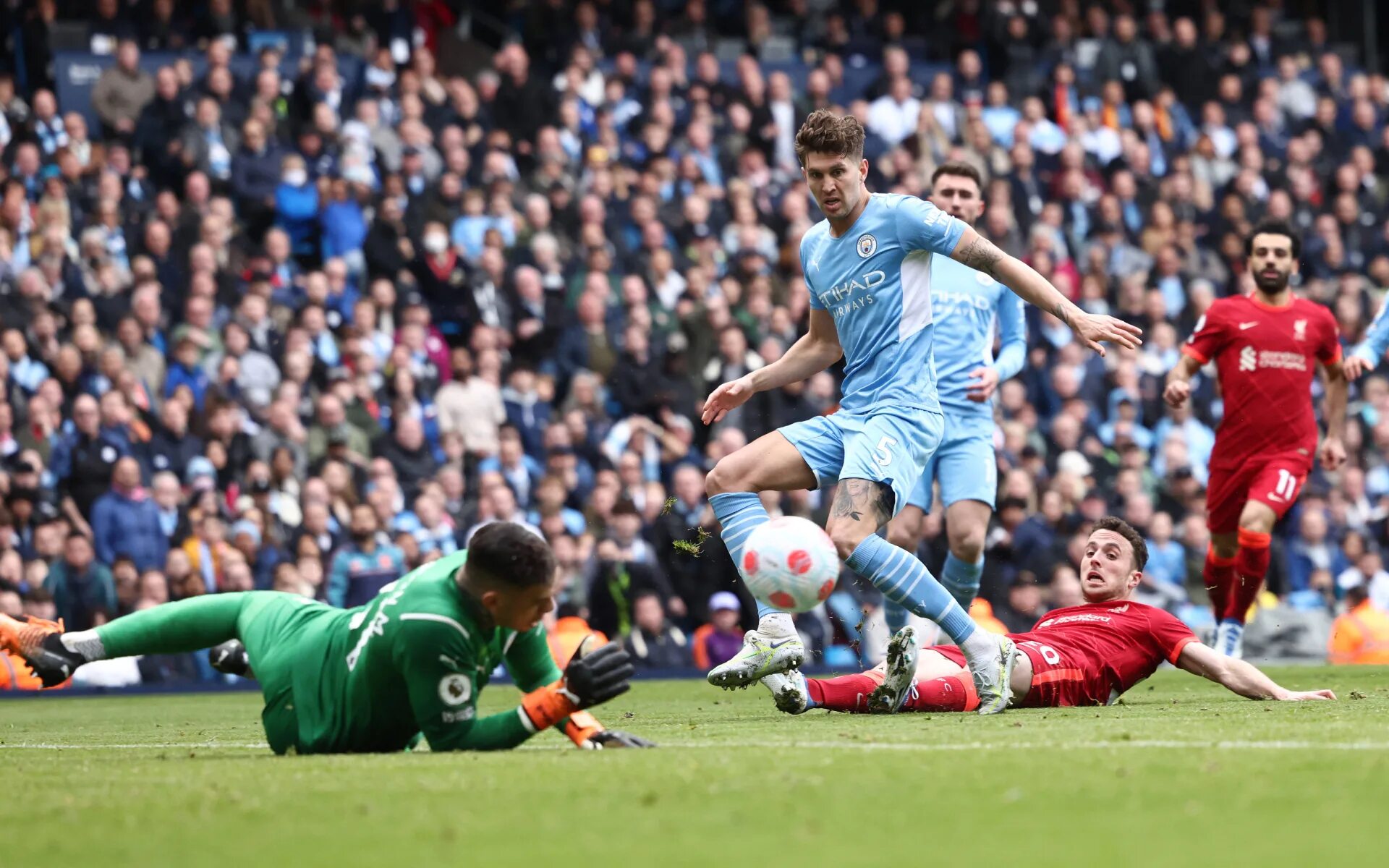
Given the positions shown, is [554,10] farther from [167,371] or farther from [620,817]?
[620,817]

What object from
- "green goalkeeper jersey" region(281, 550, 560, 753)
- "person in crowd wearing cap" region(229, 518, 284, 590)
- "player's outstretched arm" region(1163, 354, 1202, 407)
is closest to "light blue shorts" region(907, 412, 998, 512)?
"player's outstretched arm" region(1163, 354, 1202, 407)

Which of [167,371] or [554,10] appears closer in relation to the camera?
[167,371]

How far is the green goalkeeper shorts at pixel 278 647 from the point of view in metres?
6.43

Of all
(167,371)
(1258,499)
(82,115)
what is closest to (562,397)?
(167,371)

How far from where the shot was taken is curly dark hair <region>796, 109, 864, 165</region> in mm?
8078

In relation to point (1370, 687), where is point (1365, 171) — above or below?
above

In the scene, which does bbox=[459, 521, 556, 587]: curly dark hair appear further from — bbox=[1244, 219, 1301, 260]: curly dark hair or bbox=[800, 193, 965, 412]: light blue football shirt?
bbox=[1244, 219, 1301, 260]: curly dark hair

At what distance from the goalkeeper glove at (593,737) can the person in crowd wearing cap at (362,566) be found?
7497 millimetres

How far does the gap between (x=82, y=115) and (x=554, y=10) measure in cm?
560

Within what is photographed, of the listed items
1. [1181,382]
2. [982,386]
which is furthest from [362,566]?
[1181,382]

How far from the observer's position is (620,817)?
4723 mm

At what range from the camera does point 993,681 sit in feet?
26.6

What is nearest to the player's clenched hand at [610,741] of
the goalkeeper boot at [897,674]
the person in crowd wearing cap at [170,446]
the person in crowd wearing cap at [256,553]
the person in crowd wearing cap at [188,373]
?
the goalkeeper boot at [897,674]

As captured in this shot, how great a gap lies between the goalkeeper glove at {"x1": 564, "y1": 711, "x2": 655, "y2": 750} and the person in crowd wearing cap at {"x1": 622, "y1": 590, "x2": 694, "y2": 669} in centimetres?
805
